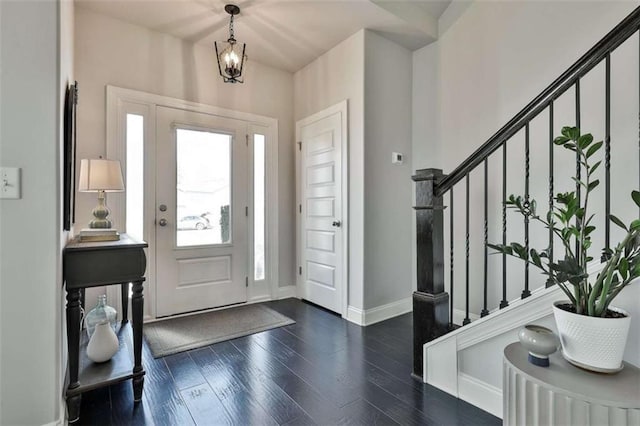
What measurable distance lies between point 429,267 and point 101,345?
194 centimetres

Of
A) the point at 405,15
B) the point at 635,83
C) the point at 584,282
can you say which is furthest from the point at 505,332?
the point at 405,15

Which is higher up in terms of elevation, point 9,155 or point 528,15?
point 528,15

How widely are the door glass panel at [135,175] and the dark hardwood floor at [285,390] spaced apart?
3.76 feet

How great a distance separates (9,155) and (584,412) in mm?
2275

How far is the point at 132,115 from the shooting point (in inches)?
114

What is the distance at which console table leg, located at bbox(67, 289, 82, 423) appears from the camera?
159 centimetres

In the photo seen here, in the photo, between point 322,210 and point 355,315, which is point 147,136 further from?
point 355,315

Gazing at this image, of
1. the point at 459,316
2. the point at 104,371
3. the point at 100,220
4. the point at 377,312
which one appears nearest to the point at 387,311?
the point at 377,312

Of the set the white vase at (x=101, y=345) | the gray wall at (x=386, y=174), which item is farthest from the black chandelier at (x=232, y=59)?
the white vase at (x=101, y=345)

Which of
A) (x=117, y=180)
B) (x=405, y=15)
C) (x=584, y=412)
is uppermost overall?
(x=405, y=15)

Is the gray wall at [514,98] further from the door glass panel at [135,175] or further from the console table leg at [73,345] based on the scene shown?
the console table leg at [73,345]

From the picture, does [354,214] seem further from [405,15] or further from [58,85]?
[58,85]

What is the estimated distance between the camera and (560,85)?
4.65 ft

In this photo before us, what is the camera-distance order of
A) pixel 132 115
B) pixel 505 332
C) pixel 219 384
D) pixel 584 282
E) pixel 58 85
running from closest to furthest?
pixel 584 282, pixel 58 85, pixel 505 332, pixel 219 384, pixel 132 115
